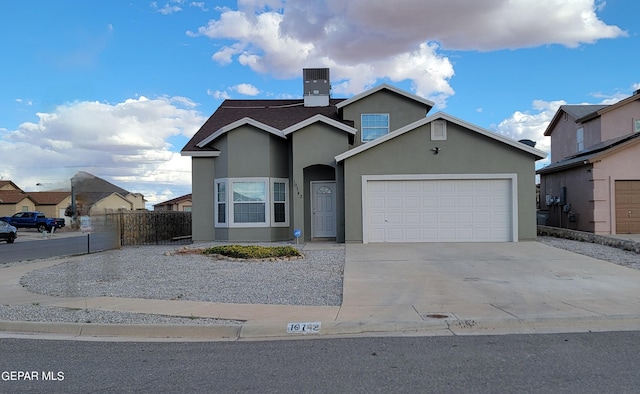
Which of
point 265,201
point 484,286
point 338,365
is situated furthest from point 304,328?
point 265,201

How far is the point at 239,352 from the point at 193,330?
1.23m

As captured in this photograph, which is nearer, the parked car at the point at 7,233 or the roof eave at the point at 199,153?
the roof eave at the point at 199,153

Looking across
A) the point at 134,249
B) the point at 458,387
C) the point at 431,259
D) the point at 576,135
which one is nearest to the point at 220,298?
the point at 458,387

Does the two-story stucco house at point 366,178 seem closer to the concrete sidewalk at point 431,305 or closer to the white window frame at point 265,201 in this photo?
the white window frame at point 265,201

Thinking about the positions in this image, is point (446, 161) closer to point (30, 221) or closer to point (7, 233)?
point (7, 233)

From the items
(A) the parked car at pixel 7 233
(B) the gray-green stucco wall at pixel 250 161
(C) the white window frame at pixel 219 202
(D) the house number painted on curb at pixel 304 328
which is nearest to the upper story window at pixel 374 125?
(B) the gray-green stucco wall at pixel 250 161

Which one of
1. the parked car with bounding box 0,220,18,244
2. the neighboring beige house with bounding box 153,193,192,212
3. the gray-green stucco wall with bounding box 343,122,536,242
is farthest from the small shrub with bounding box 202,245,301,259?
the neighboring beige house with bounding box 153,193,192,212

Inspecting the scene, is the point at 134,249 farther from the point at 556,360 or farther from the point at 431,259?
the point at 556,360

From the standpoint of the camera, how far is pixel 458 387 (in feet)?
16.4

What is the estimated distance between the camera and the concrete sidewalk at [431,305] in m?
7.34

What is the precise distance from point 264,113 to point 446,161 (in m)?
9.05

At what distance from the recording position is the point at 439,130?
57.2 ft

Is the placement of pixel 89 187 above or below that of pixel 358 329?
above

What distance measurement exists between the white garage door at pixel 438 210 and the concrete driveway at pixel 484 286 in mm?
1810
